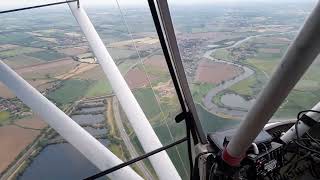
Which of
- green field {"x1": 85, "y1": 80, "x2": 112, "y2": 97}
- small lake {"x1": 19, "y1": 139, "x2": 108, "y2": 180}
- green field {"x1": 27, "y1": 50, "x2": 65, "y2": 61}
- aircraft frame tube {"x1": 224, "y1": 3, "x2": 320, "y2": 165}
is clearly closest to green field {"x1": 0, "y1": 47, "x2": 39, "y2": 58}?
green field {"x1": 27, "y1": 50, "x2": 65, "y2": 61}

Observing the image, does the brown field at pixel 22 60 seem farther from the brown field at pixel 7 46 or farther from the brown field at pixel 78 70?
the brown field at pixel 78 70

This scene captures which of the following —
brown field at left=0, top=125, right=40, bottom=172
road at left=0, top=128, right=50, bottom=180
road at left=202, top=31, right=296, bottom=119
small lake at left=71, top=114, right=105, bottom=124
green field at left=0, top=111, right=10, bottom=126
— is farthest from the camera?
→ small lake at left=71, top=114, right=105, bottom=124

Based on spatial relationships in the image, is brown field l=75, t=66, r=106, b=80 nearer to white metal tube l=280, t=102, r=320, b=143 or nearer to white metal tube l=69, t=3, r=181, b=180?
white metal tube l=69, t=3, r=181, b=180

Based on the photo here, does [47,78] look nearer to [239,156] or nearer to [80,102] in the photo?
[80,102]

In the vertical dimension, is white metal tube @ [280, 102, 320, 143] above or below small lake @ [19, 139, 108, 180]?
above

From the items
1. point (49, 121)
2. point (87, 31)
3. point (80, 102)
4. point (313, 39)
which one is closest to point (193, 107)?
point (313, 39)

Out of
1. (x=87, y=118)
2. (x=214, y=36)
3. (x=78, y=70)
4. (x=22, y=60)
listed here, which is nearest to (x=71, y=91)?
(x=78, y=70)

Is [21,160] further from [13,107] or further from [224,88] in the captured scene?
[224,88]

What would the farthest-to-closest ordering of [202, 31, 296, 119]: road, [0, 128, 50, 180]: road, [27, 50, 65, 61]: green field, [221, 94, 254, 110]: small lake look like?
[27, 50, 65, 61]: green field
[0, 128, 50, 180]: road
[221, 94, 254, 110]: small lake
[202, 31, 296, 119]: road
